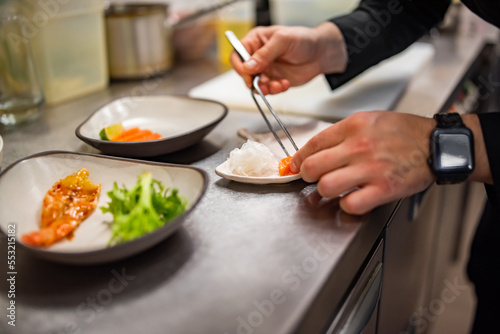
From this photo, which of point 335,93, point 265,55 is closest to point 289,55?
point 265,55

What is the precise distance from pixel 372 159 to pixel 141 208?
302 mm

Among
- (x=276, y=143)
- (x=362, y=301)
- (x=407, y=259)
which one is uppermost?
(x=276, y=143)

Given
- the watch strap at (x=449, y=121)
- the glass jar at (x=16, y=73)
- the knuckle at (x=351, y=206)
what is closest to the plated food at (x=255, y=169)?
the knuckle at (x=351, y=206)

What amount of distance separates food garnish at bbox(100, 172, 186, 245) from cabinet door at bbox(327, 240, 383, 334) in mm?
247

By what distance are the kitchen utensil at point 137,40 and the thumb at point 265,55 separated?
54cm

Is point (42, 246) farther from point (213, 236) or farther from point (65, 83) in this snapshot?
point (65, 83)

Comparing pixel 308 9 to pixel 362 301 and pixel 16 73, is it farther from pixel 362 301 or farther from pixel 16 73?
pixel 362 301

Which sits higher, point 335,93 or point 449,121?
point 449,121

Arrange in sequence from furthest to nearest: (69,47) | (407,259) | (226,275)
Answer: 1. (69,47)
2. (407,259)
3. (226,275)

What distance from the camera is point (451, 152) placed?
2.14 ft

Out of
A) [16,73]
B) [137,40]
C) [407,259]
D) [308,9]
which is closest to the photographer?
[407,259]

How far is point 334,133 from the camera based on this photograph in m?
0.66

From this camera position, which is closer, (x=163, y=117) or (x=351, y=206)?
(x=351, y=206)

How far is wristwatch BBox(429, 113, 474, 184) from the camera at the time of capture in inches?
25.5
